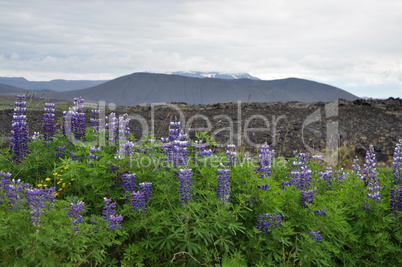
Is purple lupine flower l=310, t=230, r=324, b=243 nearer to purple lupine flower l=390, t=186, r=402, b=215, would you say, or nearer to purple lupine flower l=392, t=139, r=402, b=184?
purple lupine flower l=390, t=186, r=402, b=215

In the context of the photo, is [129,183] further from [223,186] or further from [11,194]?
[11,194]

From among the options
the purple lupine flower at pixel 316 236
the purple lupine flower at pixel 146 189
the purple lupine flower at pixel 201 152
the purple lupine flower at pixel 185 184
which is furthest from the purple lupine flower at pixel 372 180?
the purple lupine flower at pixel 146 189

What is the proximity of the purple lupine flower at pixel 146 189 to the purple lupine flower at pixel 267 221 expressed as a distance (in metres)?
1.16

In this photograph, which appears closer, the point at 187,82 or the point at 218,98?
the point at 218,98

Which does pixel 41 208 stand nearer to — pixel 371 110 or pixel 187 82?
pixel 371 110

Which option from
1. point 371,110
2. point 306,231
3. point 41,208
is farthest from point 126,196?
point 371,110

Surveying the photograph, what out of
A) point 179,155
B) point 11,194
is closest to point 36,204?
point 11,194

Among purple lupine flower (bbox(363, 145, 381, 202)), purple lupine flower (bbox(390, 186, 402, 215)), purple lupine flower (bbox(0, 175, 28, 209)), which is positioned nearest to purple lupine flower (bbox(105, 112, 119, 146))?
purple lupine flower (bbox(0, 175, 28, 209))

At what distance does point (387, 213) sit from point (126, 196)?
9.95ft

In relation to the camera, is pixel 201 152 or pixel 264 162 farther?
pixel 264 162

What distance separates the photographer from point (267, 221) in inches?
160

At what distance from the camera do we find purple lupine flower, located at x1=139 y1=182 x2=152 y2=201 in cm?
393

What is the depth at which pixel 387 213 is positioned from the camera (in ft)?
15.1

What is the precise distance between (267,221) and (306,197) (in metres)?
0.59
